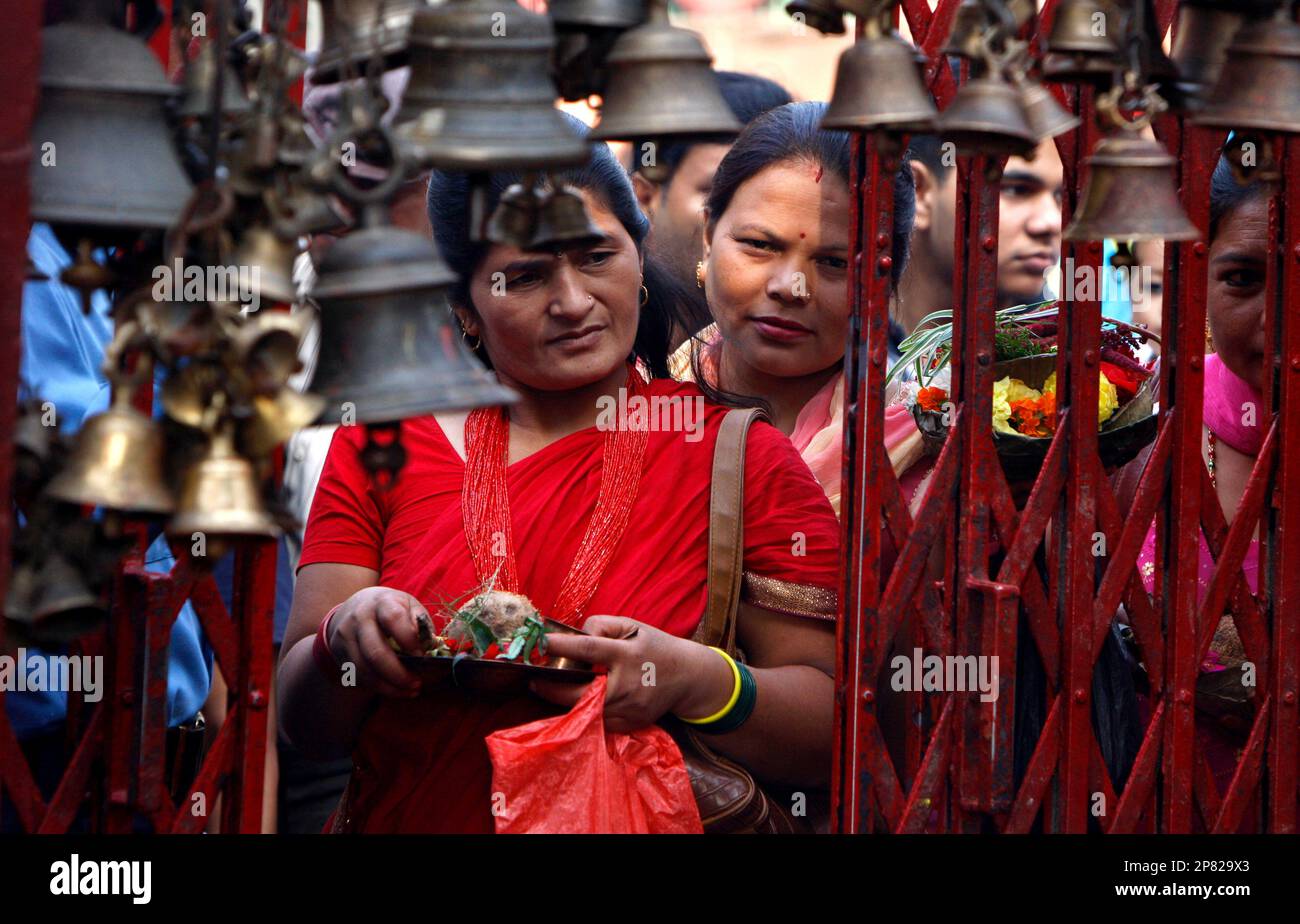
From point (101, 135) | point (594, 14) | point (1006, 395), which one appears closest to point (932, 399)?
point (1006, 395)

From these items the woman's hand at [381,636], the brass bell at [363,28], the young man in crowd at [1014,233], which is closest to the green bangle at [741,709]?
the woman's hand at [381,636]

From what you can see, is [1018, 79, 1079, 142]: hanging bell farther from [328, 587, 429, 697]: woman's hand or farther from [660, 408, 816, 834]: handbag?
[328, 587, 429, 697]: woman's hand

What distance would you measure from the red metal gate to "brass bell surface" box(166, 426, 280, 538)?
1.25m

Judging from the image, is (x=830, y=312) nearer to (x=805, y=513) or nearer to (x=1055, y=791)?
(x=805, y=513)

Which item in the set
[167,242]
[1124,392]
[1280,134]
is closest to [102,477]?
[167,242]

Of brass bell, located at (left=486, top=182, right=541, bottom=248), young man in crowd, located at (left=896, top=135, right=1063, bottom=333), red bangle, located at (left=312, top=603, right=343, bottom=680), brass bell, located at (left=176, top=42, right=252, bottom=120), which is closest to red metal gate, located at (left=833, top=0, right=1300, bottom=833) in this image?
brass bell, located at (left=486, top=182, right=541, bottom=248)

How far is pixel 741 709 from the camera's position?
2.96 meters

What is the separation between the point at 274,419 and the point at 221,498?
0.12 metres

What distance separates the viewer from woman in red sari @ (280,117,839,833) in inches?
119

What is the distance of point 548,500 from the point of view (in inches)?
124

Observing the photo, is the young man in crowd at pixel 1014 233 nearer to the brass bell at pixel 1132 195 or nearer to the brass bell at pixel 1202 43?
the brass bell at pixel 1202 43

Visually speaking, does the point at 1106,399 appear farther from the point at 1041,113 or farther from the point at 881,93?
the point at 881,93
